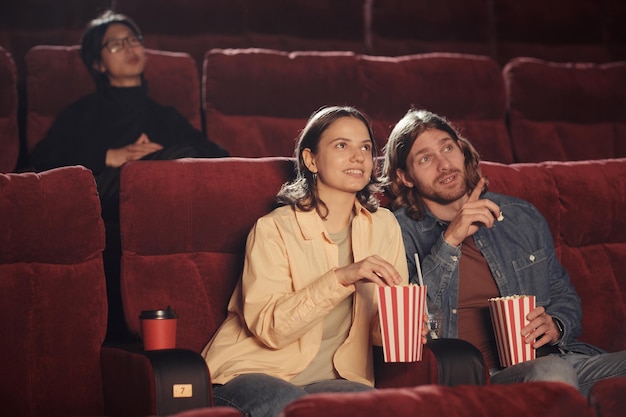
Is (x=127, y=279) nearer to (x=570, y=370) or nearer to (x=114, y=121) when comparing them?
(x=570, y=370)

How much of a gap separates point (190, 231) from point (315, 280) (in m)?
0.27

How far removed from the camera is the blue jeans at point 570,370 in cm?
143

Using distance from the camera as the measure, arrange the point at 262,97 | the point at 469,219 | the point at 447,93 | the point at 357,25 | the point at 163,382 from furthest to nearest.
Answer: the point at 357,25 → the point at 447,93 → the point at 262,97 → the point at 469,219 → the point at 163,382

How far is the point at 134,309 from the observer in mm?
1536

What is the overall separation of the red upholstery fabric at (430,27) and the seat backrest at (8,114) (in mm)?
1148

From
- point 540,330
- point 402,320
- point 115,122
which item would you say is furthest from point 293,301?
point 115,122

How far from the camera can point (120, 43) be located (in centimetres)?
236

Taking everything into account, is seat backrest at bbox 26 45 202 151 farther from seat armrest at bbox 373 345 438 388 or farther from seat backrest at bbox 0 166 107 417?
seat armrest at bbox 373 345 438 388

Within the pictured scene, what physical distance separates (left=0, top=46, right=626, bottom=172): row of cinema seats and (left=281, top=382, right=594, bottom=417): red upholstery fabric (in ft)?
4.81

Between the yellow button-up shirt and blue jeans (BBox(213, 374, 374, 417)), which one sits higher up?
the yellow button-up shirt

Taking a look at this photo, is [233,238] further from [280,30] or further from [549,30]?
[549,30]

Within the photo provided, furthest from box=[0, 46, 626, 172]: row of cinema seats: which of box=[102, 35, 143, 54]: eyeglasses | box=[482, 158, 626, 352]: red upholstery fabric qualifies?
box=[482, 158, 626, 352]: red upholstery fabric

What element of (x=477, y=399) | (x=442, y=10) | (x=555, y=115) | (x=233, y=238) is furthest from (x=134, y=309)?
(x=442, y=10)

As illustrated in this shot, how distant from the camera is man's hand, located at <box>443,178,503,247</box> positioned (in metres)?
1.59
